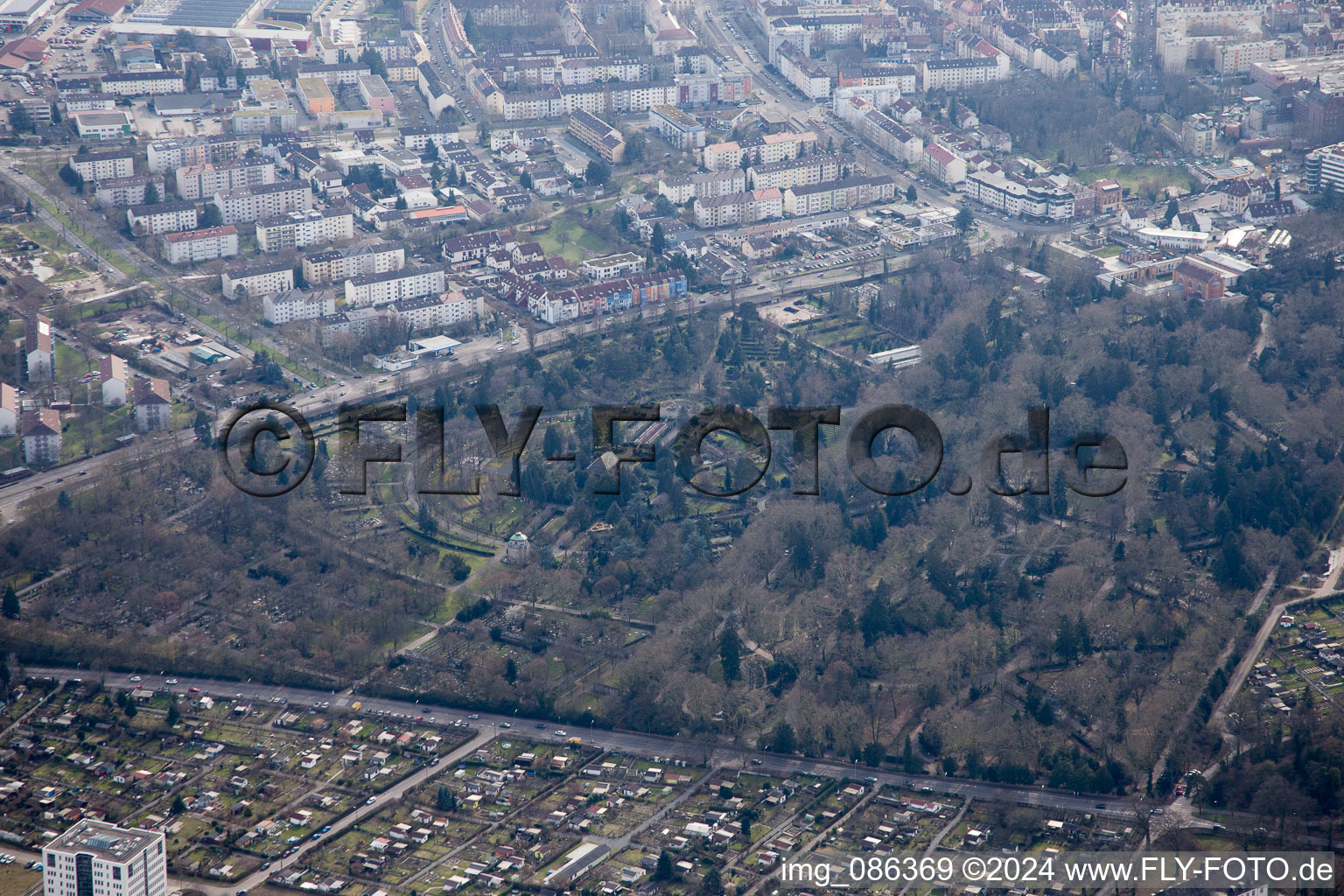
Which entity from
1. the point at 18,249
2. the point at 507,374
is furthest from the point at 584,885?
the point at 18,249

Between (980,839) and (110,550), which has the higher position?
(110,550)

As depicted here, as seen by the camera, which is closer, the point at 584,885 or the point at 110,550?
the point at 584,885

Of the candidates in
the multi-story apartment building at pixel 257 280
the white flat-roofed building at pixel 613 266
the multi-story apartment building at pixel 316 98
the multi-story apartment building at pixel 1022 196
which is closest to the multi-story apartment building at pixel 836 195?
the multi-story apartment building at pixel 1022 196

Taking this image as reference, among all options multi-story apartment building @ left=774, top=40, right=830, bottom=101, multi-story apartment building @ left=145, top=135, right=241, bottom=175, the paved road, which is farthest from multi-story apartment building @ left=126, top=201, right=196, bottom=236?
multi-story apartment building @ left=774, top=40, right=830, bottom=101

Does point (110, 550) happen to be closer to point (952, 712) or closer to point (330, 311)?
point (330, 311)

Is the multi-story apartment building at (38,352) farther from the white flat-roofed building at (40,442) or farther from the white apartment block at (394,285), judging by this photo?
the white apartment block at (394,285)

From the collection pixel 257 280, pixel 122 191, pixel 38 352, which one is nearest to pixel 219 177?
pixel 122 191
